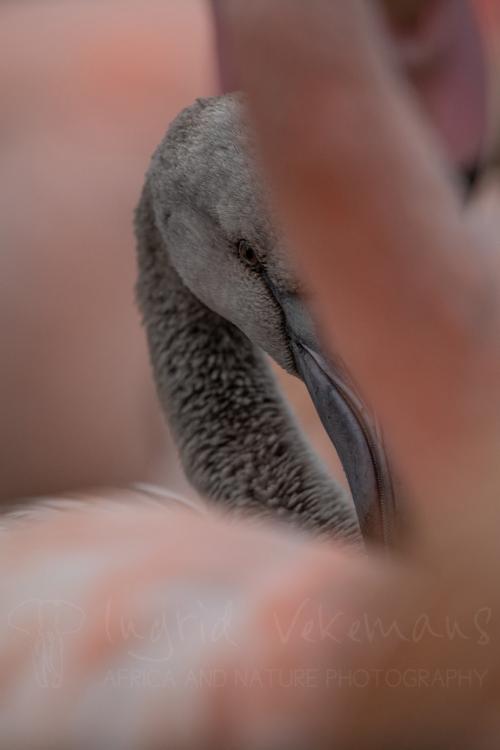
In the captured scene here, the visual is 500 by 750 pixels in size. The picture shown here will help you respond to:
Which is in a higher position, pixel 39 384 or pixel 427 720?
pixel 39 384

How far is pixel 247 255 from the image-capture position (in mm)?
1019

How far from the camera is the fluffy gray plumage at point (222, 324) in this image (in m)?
0.99

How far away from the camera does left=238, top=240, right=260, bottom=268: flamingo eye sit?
101cm

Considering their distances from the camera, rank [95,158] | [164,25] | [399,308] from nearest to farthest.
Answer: [399,308]
[95,158]
[164,25]

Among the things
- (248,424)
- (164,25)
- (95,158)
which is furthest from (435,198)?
(164,25)

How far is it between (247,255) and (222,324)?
0.22 meters

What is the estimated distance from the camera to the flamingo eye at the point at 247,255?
1006mm

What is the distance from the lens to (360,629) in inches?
21.1

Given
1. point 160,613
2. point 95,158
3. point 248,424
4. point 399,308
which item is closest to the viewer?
point 399,308

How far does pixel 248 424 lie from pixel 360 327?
707 millimetres

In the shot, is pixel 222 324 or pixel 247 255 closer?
pixel 247 255

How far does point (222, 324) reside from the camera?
4.02 feet

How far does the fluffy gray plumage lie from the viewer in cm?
99

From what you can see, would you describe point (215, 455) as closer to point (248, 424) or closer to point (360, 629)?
point (248, 424)
